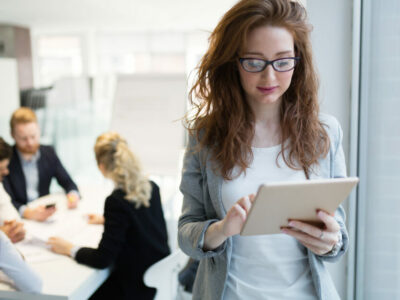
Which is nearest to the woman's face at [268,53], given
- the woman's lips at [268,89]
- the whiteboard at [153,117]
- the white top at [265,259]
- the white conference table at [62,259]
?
the woman's lips at [268,89]

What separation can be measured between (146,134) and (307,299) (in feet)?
9.19

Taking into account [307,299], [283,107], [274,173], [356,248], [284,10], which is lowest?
[356,248]

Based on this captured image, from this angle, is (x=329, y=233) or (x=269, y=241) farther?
(x=269, y=241)

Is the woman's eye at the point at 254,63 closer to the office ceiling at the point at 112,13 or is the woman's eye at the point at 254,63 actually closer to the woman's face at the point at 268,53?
the woman's face at the point at 268,53

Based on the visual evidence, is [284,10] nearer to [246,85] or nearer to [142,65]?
[246,85]

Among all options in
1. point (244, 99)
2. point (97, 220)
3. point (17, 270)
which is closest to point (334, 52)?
point (244, 99)

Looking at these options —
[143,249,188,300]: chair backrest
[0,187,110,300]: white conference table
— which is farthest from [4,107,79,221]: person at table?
[143,249,188,300]: chair backrest

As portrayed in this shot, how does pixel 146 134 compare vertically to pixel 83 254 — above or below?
above

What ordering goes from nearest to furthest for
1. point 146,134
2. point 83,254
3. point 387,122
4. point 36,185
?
1. point 387,122
2. point 83,254
3. point 36,185
4. point 146,134

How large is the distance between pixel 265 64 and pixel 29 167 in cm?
237

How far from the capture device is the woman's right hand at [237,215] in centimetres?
76

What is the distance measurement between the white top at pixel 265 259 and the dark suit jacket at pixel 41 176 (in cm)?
204

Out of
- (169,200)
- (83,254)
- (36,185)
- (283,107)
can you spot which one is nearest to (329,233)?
(283,107)

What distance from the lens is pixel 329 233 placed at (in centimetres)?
79
